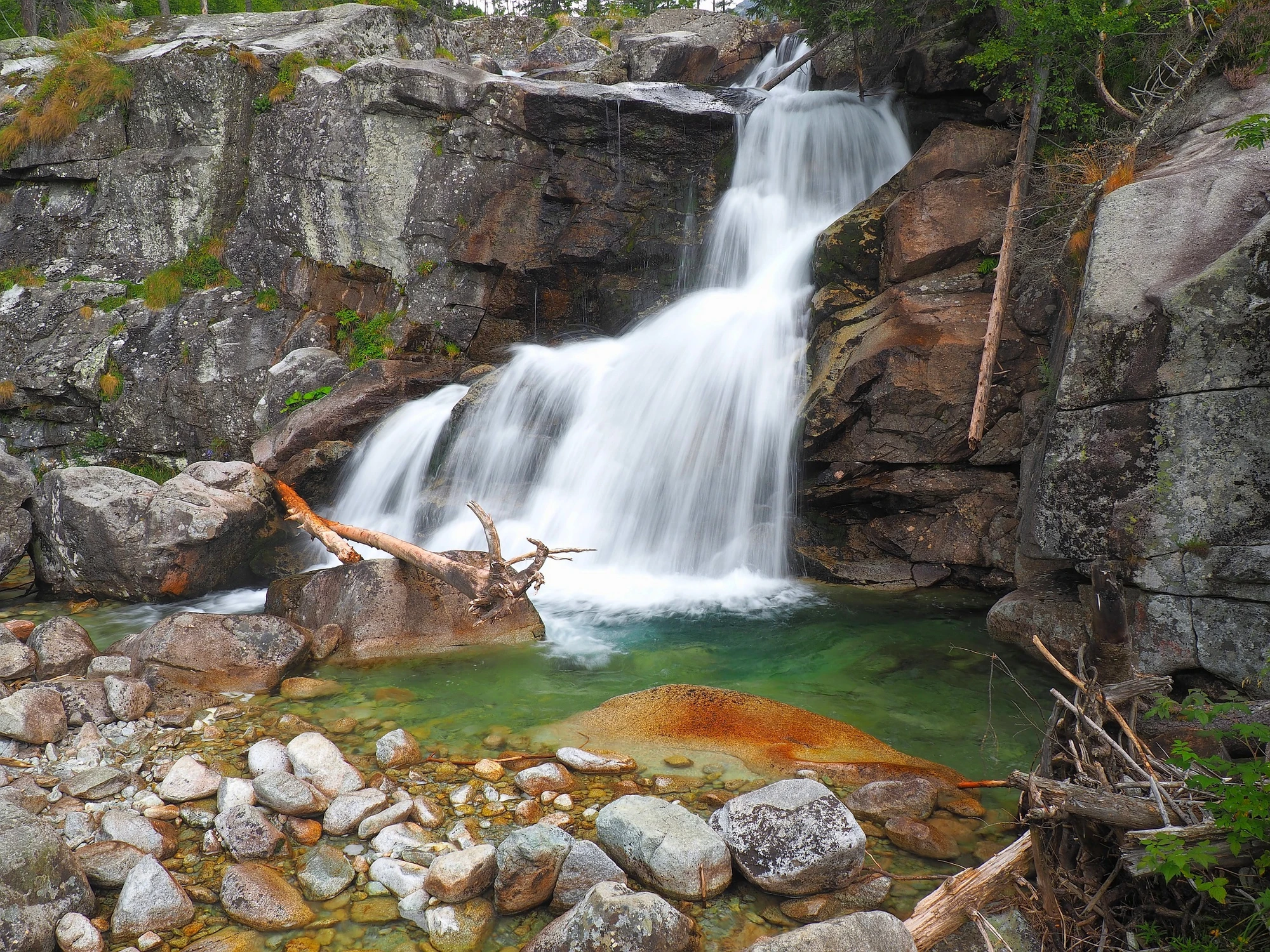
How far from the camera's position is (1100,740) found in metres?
3.24

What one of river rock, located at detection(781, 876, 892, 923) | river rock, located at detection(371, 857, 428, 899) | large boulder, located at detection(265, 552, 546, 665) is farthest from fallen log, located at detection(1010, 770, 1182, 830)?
large boulder, located at detection(265, 552, 546, 665)

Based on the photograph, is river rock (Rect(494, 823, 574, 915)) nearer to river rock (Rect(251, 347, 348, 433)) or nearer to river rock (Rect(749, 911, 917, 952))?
river rock (Rect(749, 911, 917, 952))

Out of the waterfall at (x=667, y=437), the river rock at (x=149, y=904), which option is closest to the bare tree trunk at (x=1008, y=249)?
the waterfall at (x=667, y=437)

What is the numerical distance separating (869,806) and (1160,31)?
8.68 m

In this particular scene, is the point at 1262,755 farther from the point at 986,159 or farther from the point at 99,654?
the point at 986,159

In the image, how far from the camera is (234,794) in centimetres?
432

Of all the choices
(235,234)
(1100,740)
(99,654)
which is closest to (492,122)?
(235,234)

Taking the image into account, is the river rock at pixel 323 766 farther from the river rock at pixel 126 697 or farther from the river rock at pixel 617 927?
the river rock at pixel 617 927

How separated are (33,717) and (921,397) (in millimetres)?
8133

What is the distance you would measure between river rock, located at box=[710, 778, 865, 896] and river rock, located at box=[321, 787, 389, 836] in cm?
188

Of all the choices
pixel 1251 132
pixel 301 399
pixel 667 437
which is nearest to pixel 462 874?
pixel 1251 132

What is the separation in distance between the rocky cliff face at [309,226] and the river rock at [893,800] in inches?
413

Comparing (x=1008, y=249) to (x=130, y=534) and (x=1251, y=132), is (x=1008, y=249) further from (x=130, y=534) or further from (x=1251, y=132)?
(x=130, y=534)

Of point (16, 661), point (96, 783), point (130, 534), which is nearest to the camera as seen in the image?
point (96, 783)
